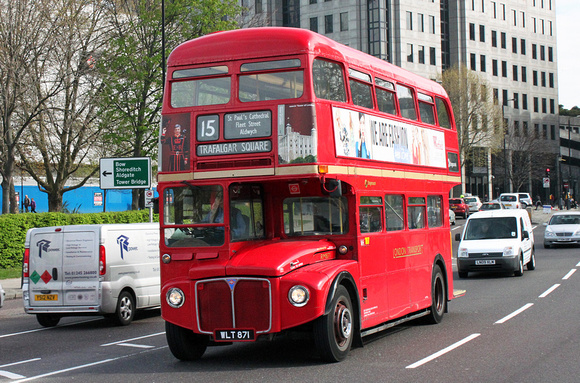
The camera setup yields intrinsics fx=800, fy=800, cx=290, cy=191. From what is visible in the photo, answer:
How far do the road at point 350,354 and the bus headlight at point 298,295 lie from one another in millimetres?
806

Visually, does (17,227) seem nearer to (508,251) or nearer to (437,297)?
(508,251)

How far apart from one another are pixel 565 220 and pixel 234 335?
29241 mm

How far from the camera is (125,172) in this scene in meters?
25.5

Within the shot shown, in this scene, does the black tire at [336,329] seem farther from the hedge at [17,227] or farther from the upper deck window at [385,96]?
the hedge at [17,227]

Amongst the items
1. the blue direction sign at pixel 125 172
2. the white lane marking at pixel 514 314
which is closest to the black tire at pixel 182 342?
the white lane marking at pixel 514 314

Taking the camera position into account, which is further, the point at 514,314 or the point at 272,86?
the point at 514,314

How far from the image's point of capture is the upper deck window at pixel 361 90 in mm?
11188

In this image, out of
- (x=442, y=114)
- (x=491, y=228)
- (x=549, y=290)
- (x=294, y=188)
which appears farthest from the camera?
(x=491, y=228)

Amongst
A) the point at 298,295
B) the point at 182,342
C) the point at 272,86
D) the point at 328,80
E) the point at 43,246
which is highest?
the point at 328,80

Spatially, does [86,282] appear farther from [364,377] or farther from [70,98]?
[70,98]

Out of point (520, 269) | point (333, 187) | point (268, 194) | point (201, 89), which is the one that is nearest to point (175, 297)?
point (268, 194)

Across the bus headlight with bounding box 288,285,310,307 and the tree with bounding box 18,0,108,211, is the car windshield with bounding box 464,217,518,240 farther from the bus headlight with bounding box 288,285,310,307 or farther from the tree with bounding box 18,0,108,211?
Result: the bus headlight with bounding box 288,285,310,307

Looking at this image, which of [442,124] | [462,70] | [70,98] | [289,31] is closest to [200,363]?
[289,31]

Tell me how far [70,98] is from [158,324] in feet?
63.4
